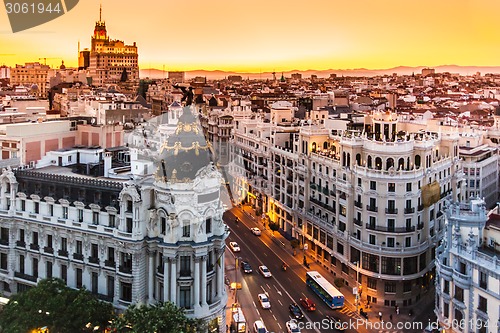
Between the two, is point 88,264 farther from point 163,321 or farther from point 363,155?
point 363,155

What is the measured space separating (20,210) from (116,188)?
274 inches

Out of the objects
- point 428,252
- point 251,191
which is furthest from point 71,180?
point 251,191

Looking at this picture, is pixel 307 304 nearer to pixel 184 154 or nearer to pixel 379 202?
pixel 379 202

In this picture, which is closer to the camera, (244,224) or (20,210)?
(20,210)

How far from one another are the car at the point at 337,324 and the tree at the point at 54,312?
49.0 ft

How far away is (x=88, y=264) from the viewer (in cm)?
3331

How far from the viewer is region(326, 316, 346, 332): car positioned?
37.5 metres

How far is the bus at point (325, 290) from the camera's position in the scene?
4006cm

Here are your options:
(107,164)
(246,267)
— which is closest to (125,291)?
(107,164)

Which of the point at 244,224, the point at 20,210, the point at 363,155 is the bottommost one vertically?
the point at 244,224

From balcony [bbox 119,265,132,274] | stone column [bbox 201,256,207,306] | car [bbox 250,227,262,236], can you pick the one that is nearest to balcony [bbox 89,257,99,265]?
balcony [bbox 119,265,132,274]

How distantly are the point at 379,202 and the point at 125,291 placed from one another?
19.4m

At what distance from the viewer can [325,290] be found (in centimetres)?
4084

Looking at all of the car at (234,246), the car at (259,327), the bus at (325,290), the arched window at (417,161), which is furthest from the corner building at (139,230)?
the arched window at (417,161)
